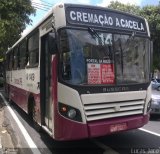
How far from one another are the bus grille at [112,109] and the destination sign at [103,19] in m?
1.77

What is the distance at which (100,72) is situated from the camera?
26.9ft

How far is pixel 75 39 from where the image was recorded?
8.02 m

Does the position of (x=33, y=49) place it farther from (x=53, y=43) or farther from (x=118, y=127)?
(x=118, y=127)

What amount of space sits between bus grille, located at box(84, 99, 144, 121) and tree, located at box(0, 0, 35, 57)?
12356 mm

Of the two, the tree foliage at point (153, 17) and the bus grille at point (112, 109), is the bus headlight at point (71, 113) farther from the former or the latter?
the tree foliage at point (153, 17)

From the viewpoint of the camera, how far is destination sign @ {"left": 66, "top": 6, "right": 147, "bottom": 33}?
820 centimetres

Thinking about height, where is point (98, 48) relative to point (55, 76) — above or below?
above

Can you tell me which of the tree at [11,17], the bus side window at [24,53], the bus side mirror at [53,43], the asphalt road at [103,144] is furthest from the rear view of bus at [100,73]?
the tree at [11,17]

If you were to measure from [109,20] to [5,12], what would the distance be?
587 inches

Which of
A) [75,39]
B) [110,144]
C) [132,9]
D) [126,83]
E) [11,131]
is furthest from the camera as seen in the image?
[132,9]

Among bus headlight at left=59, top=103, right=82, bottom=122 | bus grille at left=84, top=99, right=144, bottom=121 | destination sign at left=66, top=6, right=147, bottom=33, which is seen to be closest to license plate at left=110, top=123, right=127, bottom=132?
bus grille at left=84, top=99, right=144, bottom=121

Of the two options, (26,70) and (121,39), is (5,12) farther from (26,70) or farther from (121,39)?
(121,39)

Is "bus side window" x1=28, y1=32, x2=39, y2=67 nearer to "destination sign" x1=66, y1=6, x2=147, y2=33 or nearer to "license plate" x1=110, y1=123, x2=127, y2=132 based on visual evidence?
"destination sign" x1=66, y1=6, x2=147, y2=33

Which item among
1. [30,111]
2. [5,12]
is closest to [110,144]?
[30,111]
